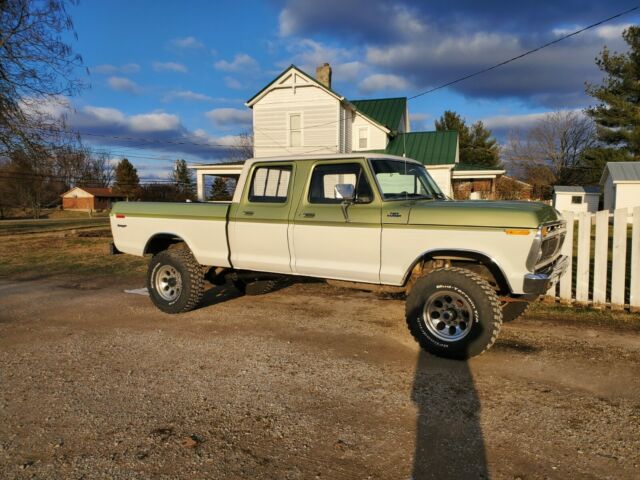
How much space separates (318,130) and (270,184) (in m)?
→ 15.7

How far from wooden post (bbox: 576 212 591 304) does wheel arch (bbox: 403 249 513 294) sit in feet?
7.35

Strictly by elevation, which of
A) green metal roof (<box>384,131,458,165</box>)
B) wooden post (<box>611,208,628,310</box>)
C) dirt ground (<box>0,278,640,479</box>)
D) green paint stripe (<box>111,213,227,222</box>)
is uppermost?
green metal roof (<box>384,131,458,165</box>)

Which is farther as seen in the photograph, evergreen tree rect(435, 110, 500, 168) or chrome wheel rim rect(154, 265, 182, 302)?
evergreen tree rect(435, 110, 500, 168)

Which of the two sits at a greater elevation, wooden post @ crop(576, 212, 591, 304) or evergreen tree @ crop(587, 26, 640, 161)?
evergreen tree @ crop(587, 26, 640, 161)

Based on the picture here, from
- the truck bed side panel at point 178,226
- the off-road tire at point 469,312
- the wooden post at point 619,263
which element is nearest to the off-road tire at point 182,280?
the truck bed side panel at point 178,226

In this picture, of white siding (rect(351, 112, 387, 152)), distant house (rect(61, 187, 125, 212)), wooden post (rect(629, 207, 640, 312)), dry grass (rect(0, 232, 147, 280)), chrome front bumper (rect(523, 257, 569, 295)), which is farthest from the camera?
distant house (rect(61, 187, 125, 212))

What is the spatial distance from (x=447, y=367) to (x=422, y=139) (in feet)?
66.7

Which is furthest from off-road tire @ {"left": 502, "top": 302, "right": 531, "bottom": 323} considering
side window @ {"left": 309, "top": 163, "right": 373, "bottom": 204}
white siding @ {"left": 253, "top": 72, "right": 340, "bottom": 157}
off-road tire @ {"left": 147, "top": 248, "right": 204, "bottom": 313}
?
white siding @ {"left": 253, "top": 72, "right": 340, "bottom": 157}

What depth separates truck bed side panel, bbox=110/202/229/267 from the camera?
20.1 ft

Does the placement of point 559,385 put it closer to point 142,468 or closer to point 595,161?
point 142,468

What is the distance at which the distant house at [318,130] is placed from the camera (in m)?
20.9

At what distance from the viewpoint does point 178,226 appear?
21.2ft

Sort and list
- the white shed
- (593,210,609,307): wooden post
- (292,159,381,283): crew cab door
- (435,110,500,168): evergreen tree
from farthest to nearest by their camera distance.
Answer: (435,110,500,168): evergreen tree → the white shed → (593,210,609,307): wooden post → (292,159,381,283): crew cab door

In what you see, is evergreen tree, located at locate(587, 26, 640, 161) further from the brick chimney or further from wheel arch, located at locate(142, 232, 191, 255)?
wheel arch, located at locate(142, 232, 191, 255)
